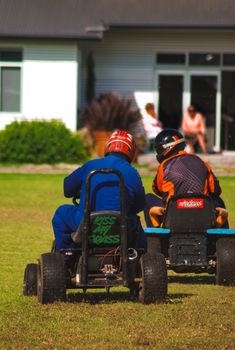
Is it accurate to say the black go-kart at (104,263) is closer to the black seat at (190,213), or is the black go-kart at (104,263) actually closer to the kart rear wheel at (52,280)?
the kart rear wheel at (52,280)

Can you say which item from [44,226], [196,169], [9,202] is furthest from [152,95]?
[196,169]

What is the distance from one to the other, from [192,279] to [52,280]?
125 inches

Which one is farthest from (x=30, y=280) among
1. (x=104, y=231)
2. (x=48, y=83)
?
(x=48, y=83)

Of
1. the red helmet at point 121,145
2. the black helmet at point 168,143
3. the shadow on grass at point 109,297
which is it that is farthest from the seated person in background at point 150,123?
the red helmet at point 121,145

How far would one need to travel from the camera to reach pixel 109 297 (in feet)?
34.4

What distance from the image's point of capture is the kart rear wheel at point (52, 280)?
9516 millimetres

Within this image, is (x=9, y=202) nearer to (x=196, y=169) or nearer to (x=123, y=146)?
(x=196, y=169)

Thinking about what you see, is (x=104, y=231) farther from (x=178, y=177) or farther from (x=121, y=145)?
(x=178, y=177)

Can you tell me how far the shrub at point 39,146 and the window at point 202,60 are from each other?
4929mm

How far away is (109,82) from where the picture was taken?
112 ft

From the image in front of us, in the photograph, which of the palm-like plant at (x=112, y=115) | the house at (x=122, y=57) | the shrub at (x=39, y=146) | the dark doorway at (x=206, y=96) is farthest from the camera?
the dark doorway at (x=206, y=96)

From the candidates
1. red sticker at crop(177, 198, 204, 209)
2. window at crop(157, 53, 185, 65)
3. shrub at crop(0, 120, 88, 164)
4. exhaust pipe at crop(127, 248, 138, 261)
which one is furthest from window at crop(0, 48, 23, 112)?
exhaust pipe at crop(127, 248, 138, 261)

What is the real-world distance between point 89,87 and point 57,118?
5.23 feet

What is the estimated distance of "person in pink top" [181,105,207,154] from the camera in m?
32.6
